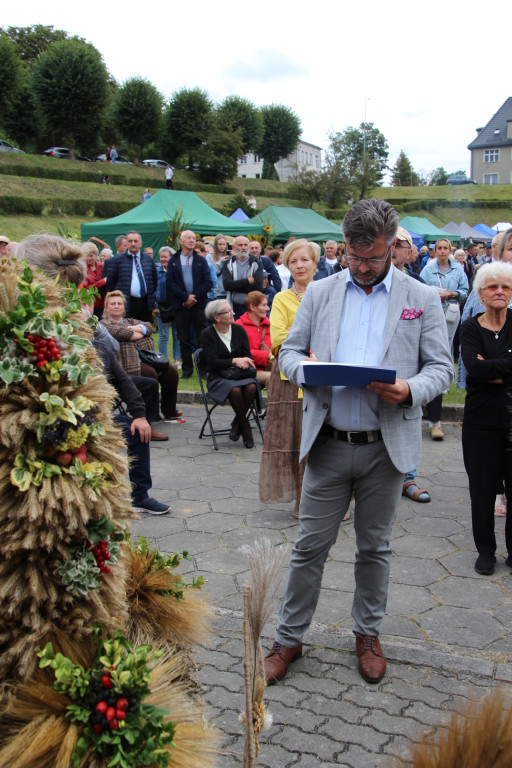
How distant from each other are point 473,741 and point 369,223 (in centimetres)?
212

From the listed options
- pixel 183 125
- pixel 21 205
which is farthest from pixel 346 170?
pixel 21 205

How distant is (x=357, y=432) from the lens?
9.95ft

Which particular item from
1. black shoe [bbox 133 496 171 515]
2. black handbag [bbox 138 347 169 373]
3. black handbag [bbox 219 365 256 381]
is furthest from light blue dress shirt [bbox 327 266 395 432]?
black handbag [bbox 138 347 169 373]

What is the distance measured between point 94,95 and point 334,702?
56.2 metres

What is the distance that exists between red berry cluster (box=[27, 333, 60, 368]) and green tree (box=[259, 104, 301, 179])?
277ft

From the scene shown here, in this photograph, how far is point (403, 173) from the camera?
9112 cm

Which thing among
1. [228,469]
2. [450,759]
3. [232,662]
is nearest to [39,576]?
[450,759]

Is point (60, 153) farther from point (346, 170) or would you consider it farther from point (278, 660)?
point (278, 660)

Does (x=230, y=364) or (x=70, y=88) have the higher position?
(x=70, y=88)

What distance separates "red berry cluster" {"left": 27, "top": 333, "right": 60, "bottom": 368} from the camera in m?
1.67

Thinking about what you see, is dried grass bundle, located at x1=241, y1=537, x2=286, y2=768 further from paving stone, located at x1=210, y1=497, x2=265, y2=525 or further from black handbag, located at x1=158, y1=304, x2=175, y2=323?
black handbag, located at x1=158, y1=304, x2=175, y2=323

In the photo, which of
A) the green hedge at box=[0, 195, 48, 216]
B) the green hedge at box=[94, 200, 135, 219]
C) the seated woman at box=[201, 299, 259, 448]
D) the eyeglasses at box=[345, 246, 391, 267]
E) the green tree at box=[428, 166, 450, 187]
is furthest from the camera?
the green tree at box=[428, 166, 450, 187]

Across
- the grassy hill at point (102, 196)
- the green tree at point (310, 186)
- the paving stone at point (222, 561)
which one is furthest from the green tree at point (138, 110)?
Result: the paving stone at point (222, 561)

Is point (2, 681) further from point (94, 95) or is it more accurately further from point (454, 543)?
point (94, 95)
